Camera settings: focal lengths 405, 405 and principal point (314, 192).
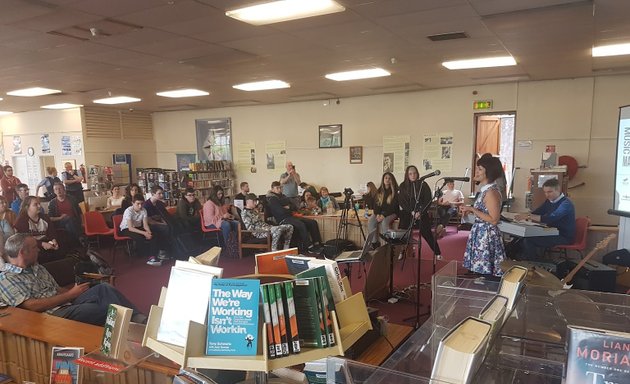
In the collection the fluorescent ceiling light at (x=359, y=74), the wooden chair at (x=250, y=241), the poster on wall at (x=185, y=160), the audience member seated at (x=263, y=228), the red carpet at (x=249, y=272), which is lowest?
the red carpet at (x=249, y=272)

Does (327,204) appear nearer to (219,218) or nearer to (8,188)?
(219,218)

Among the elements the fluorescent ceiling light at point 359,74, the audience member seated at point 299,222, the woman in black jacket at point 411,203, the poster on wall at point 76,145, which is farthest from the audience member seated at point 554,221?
the poster on wall at point 76,145

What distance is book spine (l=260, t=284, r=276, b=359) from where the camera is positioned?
126 cm

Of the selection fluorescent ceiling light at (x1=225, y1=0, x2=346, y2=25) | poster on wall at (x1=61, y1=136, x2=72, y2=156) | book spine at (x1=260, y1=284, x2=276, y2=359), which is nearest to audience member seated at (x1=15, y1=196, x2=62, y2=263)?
fluorescent ceiling light at (x1=225, y1=0, x2=346, y2=25)

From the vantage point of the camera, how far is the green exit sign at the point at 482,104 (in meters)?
8.21

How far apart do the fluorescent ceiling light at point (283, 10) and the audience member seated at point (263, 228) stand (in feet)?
11.6

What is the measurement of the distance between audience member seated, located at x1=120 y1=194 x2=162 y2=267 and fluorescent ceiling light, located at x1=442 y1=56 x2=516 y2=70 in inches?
210

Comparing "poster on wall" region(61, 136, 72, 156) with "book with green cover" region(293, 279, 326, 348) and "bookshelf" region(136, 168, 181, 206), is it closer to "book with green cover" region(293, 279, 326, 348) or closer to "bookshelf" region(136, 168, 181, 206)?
"bookshelf" region(136, 168, 181, 206)

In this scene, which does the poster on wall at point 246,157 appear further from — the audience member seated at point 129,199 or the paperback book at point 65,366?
the paperback book at point 65,366

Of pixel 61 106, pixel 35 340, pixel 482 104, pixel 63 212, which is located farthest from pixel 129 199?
pixel 482 104

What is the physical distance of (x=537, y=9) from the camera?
358 cm

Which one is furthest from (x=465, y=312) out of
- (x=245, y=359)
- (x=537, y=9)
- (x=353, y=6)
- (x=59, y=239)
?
(x=59, y=239)

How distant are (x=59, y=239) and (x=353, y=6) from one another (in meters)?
4.66

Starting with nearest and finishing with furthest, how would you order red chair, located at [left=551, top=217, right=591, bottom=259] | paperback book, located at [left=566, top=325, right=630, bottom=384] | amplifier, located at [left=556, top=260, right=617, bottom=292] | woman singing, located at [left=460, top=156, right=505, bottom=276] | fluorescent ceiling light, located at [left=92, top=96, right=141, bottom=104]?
paperback book, located at [left=566, top=325, right=630, bottom=384] < woman singing, located at [left=460, top=156, right=505, bottom=276] < amplifier, located at [left=556, top=260, right=617, bottom=292] < red chair, located at [left=551, top=217, right=591, bottom=259] < fluorescent ceiling light, located at [left=92, top=96, right=141, bottom=104]
